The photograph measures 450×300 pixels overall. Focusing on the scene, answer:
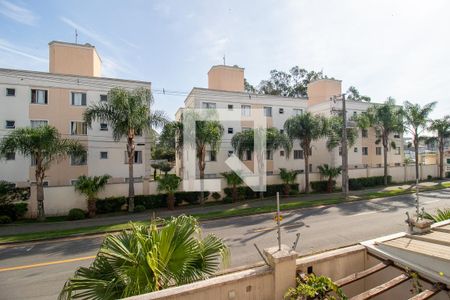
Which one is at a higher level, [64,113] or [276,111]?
[276,111]

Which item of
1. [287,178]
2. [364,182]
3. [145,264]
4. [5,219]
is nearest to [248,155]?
[287,178]

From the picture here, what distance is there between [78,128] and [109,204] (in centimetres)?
819

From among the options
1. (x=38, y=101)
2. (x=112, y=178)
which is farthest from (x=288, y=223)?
(x=38, y=101)

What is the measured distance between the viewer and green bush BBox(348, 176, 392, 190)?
28522 mm

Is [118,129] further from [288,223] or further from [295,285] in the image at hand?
[295,285]

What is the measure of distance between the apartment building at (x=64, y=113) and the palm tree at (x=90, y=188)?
4325 millimetres

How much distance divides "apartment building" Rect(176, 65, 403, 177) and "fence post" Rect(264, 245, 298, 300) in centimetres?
2107

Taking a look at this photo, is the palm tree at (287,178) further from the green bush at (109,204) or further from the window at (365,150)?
the window at (365,150)

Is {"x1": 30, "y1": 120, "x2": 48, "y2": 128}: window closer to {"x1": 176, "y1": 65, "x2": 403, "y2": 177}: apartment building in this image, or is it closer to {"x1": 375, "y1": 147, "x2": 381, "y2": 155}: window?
{"x1": 176, "y1": 65, "x2": 403, "y2": 177}: apartment building

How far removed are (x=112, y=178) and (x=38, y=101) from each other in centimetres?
888

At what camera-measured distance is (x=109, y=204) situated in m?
19.2

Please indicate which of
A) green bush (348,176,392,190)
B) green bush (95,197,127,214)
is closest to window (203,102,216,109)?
green bush (95,197,127,214)

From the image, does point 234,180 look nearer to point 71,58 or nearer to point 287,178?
point 287,178

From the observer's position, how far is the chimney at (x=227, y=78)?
3127cm
